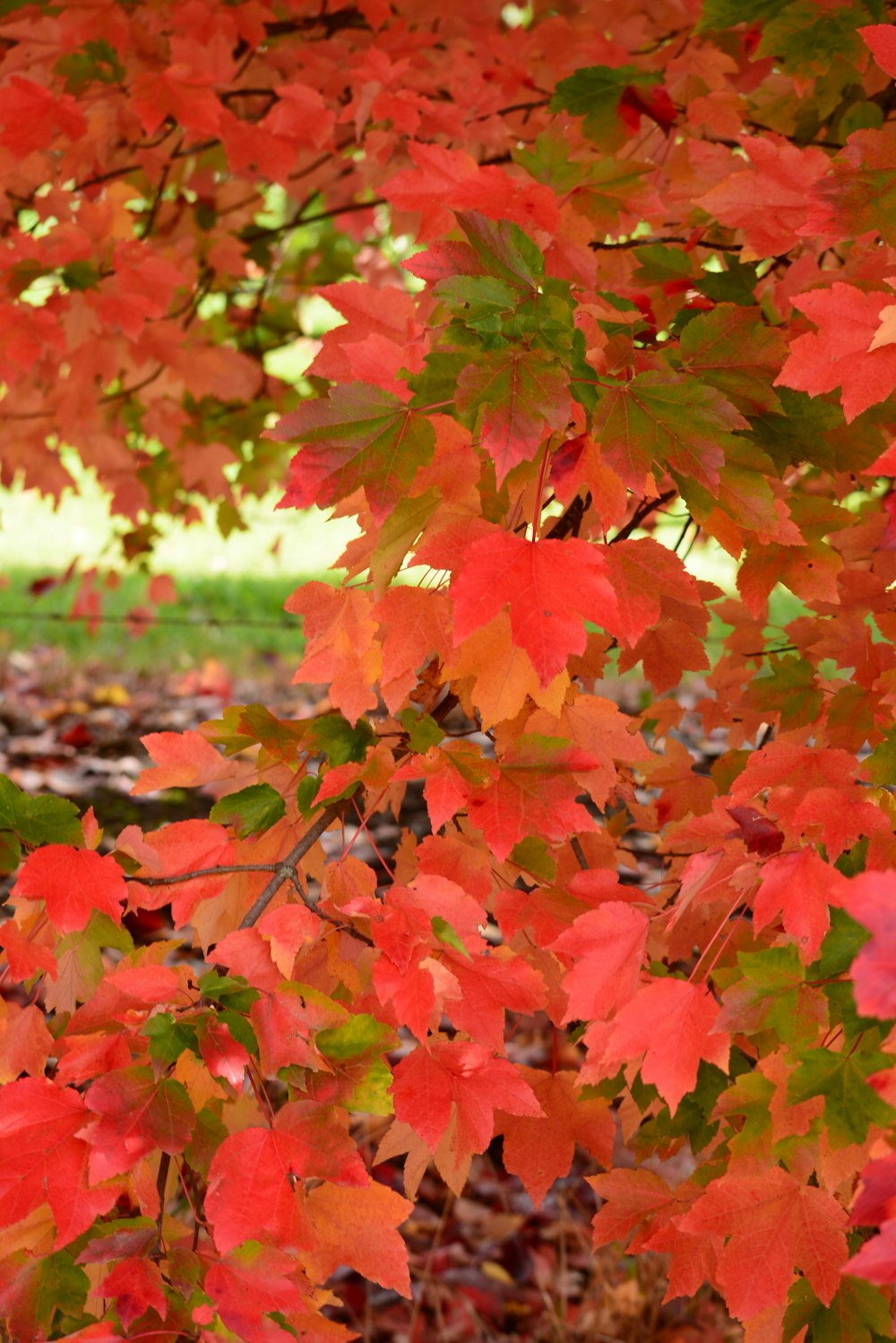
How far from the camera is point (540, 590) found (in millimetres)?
894

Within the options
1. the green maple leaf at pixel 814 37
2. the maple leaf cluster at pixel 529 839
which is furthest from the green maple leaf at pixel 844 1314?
the green maple leaf at pixel 814 37

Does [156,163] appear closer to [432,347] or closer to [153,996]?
[432,347]

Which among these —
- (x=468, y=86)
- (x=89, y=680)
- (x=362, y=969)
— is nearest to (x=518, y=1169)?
(x=362, y=969)

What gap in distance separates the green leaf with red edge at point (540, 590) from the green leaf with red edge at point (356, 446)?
0.10 meters

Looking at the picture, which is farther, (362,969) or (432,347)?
(362,969)

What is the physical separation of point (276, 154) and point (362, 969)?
1.67m

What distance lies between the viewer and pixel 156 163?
8.19ft

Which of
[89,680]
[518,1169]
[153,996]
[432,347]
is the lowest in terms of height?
[89,680]

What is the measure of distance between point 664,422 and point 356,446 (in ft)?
0.81

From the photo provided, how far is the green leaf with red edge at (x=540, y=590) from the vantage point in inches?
34.6

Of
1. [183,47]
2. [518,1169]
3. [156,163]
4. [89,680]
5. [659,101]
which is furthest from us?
[89,680]

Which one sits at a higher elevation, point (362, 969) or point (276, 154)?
point (276, 154)

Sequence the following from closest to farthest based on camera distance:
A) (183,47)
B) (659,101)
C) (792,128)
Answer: (659,101) < (792,128) < (183,47)

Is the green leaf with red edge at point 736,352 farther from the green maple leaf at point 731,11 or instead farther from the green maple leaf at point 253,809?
the green maple leaf at point 731,11
